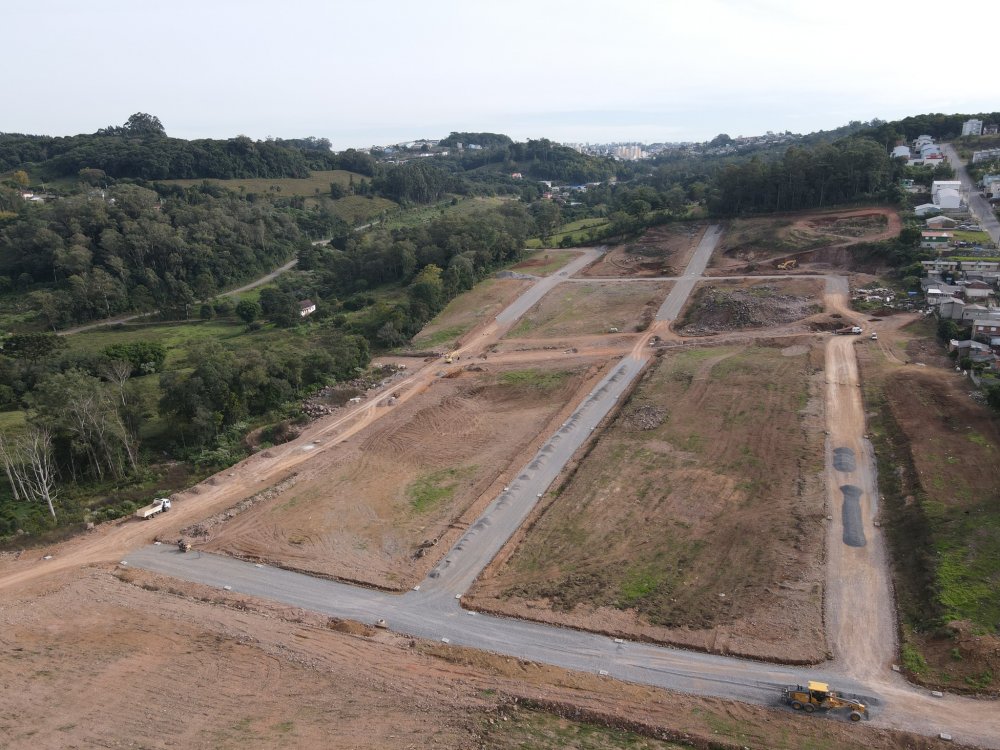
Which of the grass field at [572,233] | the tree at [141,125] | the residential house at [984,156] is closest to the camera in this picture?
the residential house at [984,156]

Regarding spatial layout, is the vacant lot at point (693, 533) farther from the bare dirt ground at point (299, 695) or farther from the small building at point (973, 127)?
the small building at point (973, 127)

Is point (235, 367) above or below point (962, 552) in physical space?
above

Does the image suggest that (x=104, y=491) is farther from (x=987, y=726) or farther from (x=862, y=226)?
(x=862, y=226)

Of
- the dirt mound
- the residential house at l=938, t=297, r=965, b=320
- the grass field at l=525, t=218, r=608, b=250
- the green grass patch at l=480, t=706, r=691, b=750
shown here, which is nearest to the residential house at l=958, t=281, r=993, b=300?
the residential house at l=938, t=297, r=965, b=320

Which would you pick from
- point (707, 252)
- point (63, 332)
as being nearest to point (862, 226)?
point (707, 252)

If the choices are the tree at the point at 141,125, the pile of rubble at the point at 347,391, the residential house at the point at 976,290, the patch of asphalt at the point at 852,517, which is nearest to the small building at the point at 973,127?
the residential house at the point at 976,290

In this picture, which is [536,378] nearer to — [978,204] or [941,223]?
[941,223]
